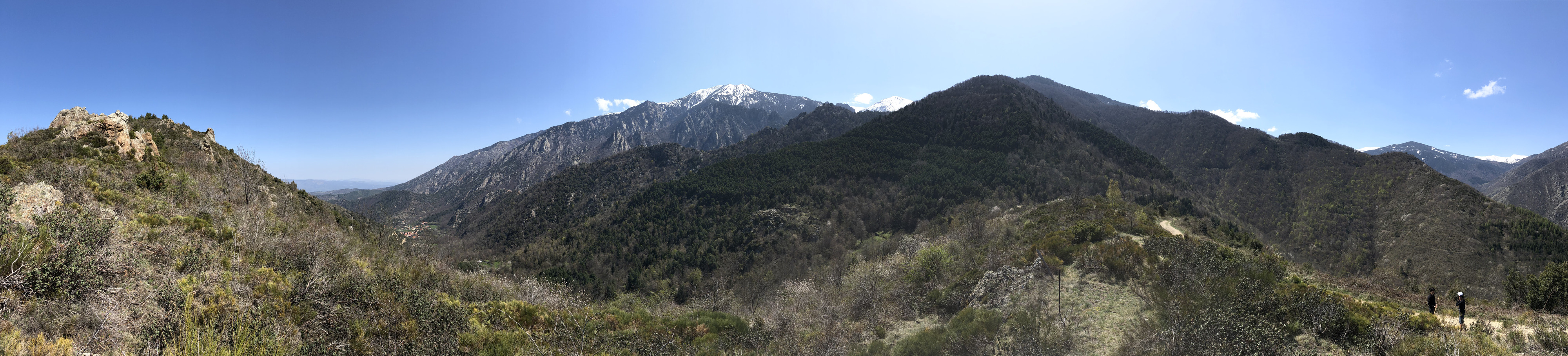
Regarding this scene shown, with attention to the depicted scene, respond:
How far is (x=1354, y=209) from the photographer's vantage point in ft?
208

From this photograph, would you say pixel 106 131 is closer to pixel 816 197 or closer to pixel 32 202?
pixel 32 202

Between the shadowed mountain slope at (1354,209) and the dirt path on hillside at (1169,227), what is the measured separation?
5668 millimetres

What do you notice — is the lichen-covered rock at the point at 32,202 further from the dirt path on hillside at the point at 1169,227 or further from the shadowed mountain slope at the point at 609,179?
the shadowed mountain slope at the point at 609,179

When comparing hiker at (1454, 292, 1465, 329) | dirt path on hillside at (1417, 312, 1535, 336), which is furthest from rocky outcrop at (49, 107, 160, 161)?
hiker at (1454, 292, 1465, 329)

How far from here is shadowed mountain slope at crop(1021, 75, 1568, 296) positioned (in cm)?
4075

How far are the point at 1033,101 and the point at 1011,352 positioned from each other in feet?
371

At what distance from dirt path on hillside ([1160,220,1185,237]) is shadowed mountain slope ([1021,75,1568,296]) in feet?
18.6

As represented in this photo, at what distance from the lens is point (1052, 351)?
1023 centimetres

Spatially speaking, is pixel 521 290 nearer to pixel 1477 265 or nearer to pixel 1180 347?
pixel 1180 347

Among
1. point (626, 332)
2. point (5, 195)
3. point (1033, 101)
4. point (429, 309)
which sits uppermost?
point (1033, 101)

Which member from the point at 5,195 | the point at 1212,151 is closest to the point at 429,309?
the point at 5,195

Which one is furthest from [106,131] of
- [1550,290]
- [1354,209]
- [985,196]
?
[1354,209]

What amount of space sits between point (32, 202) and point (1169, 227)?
44.9 metres

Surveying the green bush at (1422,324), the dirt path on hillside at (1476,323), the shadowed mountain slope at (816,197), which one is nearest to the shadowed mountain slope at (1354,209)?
the dirt path on hillside at (1476,323)
